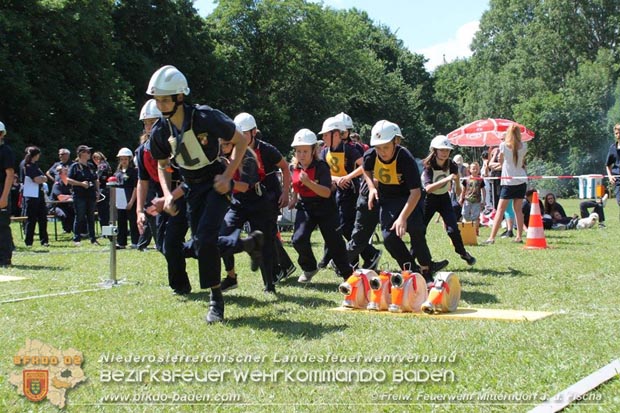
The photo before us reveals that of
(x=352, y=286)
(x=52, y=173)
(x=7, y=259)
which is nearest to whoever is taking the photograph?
(x=352, y=286)

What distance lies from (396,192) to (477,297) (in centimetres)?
143

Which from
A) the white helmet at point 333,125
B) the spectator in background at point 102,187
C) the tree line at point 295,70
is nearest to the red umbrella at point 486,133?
the spectator in background at point 102,187

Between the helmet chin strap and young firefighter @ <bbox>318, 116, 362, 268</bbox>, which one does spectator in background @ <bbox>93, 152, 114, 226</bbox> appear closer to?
young firefighter @ <bbox>318, 116, 362, 268</bbox>

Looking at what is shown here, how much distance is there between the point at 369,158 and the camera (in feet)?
26.7

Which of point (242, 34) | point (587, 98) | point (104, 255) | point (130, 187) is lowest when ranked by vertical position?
point (104, 255)

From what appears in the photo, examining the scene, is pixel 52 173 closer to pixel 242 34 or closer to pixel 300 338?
pixel 300 338

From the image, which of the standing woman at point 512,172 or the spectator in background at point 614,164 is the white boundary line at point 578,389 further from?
the standing woman at point 512,172

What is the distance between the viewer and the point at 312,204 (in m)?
8.80

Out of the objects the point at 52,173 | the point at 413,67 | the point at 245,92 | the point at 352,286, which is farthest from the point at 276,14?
the point at 352,286

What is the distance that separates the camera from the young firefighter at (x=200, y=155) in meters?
6.30

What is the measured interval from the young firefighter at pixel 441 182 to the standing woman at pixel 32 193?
8780mm

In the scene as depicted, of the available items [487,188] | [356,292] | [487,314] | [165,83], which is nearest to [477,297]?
[487,314]

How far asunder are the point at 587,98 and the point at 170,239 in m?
55.5

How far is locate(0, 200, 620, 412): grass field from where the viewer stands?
4172mm
